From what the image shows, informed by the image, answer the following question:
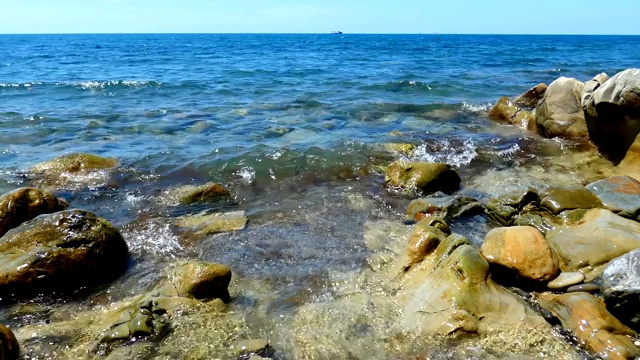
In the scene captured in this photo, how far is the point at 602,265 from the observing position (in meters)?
5.59

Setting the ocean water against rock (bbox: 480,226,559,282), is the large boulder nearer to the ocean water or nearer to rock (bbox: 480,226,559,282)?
the ocean water

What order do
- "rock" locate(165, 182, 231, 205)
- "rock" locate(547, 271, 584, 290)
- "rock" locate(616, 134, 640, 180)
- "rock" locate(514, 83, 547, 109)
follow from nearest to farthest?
"rock" locate(547, 271, 584, 290) < "rock" locate(165, 182, 231, 205) < "rock" locate(616, 134, 640, 180) < "rock" locate(514, 83, 547, 109)

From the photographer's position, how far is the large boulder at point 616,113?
9.12 meters

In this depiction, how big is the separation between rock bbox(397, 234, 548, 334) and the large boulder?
20.8 ft

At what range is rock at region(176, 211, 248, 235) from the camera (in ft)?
23.8

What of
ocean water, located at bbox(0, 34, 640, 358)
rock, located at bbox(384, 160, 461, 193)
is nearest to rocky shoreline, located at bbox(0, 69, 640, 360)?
ocean water, located at bbox(0, 34, 640, 358)

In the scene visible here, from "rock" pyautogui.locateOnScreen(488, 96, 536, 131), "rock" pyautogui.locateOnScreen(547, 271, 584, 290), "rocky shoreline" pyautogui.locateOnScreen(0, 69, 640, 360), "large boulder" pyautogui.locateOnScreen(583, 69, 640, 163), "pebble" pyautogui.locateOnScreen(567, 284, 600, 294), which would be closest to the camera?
"rocky shoreline" pyautogui.locateOnScreen(0, 69, 640, 360)

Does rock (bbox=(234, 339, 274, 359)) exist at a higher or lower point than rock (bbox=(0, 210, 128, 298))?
lower

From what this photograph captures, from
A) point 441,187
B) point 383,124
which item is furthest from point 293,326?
point 383,124

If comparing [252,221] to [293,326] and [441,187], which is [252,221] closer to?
[293,326]

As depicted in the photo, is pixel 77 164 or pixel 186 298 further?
pixel 77 164

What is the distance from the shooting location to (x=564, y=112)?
12.1 m

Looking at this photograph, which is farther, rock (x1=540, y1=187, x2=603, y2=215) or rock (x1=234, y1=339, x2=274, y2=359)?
rock (x1=540, y1=187, x2=603, y2=215)

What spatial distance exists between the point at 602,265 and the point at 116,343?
5551 mm
